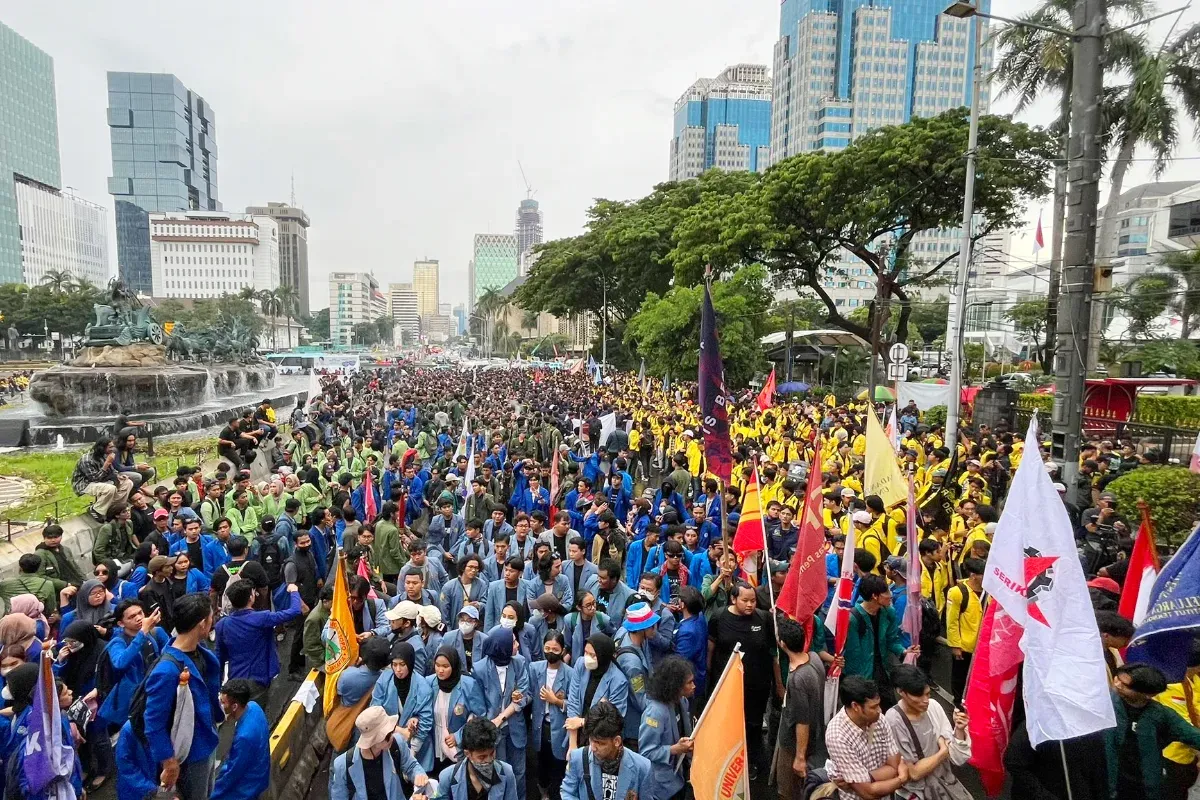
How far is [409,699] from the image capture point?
13.3ft

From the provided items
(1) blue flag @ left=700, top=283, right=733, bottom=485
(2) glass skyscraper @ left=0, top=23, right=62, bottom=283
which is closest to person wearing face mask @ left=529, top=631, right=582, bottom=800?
(1) blue flag @ left=700, top=283, right=733, bottom=485

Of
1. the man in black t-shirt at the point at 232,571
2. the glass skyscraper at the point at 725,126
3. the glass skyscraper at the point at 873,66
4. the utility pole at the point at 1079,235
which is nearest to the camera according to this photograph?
the man in black t-shirt at the point at 232,571

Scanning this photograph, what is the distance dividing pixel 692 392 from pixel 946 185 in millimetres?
10337

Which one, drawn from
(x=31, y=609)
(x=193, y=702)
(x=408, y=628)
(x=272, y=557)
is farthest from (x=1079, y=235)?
(x=31, y=609)

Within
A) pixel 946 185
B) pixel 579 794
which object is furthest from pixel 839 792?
pixel 946 185

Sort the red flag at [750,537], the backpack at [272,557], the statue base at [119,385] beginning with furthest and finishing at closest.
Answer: the statue base at [119,385], the backpack at [272,557], the red flag at [750,537]

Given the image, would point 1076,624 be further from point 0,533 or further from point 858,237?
point 858,237

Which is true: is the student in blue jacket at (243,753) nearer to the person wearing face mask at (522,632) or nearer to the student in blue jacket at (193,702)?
the student in blue jacket at (193,702)

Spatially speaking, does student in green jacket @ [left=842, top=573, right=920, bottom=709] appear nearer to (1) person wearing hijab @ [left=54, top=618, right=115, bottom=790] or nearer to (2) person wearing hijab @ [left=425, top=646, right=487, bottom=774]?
(2) person wearing hijab @ [left=425, top=646, right=487, bottom=774]

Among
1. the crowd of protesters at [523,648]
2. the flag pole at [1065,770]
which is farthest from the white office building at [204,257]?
the flag pole at [1065,770]

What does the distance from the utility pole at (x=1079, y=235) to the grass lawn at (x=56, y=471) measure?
1264 centimetres

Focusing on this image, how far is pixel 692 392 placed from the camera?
23078 millimetres

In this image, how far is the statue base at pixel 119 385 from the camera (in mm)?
21766

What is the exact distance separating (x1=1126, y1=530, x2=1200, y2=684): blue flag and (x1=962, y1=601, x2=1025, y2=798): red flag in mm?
717
